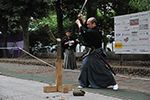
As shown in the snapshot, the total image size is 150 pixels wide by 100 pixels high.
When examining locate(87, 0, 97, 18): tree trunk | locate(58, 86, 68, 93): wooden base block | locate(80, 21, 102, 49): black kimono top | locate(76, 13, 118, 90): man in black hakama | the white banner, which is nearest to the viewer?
locate(58, 86, 68, 93): wooden base block

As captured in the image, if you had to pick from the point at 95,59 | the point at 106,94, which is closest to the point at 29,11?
the point at 95,59

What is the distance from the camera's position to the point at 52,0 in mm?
15781

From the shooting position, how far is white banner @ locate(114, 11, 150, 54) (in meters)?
10.6

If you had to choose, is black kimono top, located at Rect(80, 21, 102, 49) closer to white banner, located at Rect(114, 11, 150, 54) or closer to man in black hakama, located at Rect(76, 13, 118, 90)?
man in black hakama, located at Rect(76, 13, 118, 90)

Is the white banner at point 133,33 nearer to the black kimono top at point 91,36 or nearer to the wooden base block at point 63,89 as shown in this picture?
the black kimono top at point 91,36

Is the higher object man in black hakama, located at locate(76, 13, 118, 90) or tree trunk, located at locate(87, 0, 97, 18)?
tree trunk, located at locate(87, 0, 97, 18)

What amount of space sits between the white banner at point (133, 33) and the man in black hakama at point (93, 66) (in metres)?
4.59

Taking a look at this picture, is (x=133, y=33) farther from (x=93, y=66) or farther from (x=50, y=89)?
(x=50, y=89)

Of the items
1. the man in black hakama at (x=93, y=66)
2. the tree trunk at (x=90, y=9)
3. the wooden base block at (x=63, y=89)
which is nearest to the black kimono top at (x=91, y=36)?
the man in black hakama at (x=93, y=66)

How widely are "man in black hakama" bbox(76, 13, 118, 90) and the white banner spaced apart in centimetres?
459

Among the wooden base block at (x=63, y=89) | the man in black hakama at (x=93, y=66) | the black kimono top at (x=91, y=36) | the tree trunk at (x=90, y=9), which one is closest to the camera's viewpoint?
the wooden base block at (x=63, y=89)

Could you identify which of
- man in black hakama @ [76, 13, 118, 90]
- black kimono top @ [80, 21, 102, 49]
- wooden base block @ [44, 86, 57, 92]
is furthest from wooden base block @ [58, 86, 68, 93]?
black kimono top @ [80, 21, 102, 49]

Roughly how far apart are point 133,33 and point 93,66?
16.9ft

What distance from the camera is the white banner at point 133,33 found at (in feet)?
34.9
